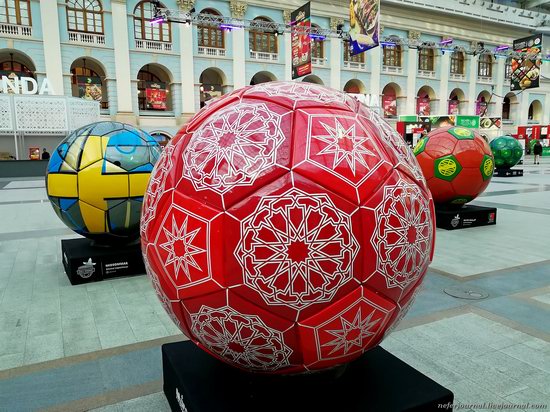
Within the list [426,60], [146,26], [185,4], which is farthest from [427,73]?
[146,26]

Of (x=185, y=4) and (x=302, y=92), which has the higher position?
(x=185, y=4)

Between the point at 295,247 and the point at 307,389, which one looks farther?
the point at 307,389

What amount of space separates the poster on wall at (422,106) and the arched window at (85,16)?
2814 cm

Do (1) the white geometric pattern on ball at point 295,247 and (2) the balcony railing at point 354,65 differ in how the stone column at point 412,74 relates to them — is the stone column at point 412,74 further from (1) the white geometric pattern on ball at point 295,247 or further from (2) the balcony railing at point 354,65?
(1) the white geometric pattern on ball at point 295,247

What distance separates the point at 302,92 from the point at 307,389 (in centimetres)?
151

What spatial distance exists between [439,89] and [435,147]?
37.4 metres

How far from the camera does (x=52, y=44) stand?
2633cm

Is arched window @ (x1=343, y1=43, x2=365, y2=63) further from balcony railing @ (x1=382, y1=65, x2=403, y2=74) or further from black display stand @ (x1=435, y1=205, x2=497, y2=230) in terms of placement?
black display stand @ (x1=435, y1=205, x2=497, y2=230)

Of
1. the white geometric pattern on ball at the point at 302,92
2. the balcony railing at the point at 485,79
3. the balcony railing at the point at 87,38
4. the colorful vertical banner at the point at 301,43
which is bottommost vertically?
the white geometric pattern on ball at the point at 302,92

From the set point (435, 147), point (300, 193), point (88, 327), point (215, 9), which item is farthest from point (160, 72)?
point (300, 193)

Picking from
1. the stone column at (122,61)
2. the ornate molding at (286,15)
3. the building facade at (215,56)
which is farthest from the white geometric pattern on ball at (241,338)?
the ornate molding at (286,15)

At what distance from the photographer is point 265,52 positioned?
33.2 metres

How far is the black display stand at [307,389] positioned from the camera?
2.08 meters

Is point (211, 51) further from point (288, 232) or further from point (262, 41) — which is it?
point (288, 232)
